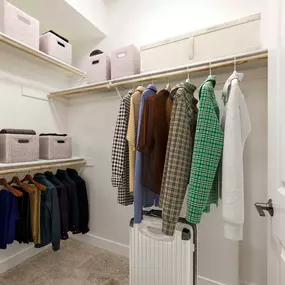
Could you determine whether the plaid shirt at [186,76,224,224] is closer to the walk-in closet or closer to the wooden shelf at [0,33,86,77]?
the walk-in closet

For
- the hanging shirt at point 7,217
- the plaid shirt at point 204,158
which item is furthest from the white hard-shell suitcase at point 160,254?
the hanging shirt at point 7,217

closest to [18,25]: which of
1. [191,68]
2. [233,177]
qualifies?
[191,68]

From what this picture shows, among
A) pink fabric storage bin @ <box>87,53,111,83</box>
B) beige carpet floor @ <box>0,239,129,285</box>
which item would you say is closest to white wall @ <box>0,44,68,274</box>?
beige carpet floor @ <box>0,239,129,285</box>

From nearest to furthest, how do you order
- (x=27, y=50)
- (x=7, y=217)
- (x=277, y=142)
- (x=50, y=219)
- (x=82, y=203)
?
(x=277, y=142), (x=7, y=217), (x=27, y=50), (x=50, y=219), (x=82, y=203)

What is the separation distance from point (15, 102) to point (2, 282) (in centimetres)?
162

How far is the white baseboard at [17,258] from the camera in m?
1.74

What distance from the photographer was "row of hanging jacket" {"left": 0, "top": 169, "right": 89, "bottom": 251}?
1.51 m

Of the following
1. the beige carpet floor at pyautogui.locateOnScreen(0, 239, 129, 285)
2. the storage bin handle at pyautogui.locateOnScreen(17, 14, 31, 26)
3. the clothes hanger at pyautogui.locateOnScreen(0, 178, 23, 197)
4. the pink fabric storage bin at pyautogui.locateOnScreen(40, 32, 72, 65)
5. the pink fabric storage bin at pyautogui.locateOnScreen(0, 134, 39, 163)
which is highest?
the storage bin handle at pyautogui.locateOnScreen(17, 14, 31, 26)

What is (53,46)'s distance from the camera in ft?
5.91

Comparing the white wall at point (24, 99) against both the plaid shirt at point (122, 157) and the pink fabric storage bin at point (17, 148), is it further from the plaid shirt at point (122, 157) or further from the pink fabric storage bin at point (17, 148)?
the plaid shirt at point (122, 157)

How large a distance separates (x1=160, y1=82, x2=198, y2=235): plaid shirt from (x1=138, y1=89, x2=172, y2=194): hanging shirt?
9 cm

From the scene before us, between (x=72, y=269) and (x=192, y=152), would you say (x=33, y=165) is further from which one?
(x=192, y=152)

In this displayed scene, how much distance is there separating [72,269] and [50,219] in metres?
0.53

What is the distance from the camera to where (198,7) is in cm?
176
